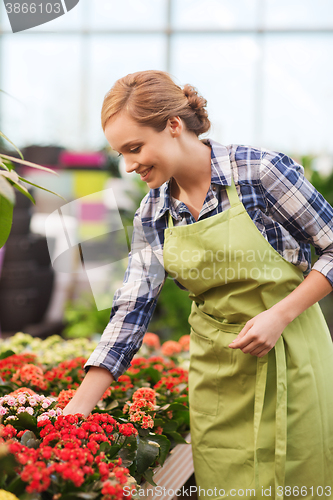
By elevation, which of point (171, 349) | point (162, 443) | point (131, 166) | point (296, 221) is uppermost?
point (131, 166)

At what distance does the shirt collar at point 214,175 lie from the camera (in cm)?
97

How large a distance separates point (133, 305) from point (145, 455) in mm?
303

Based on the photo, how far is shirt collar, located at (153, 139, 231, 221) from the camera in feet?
3.19

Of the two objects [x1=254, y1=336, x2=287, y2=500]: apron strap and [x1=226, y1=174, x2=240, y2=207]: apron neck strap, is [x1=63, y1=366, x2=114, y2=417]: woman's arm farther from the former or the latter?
[x1=226, y1=174, x2=240, y2=207]: apron neck strap

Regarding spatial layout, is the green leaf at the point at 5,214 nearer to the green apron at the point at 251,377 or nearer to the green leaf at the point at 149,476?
the green apron at the point at 251,377

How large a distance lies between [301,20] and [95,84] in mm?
2303

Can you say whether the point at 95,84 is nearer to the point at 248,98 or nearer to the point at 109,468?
the point at 248,98

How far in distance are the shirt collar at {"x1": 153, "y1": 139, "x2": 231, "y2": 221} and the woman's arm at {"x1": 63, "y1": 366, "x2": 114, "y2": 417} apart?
35 centimetres

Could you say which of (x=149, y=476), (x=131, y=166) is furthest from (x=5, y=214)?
(x=149, y=476)

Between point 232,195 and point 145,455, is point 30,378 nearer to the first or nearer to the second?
point 145,455

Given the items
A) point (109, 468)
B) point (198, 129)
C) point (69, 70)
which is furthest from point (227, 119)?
point (109, 468)

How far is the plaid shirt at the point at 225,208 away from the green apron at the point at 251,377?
0.03 m

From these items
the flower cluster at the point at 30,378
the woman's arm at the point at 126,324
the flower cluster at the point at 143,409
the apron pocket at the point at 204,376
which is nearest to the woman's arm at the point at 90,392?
the woman's arm at the point at 126,324

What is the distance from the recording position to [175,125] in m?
0.96
